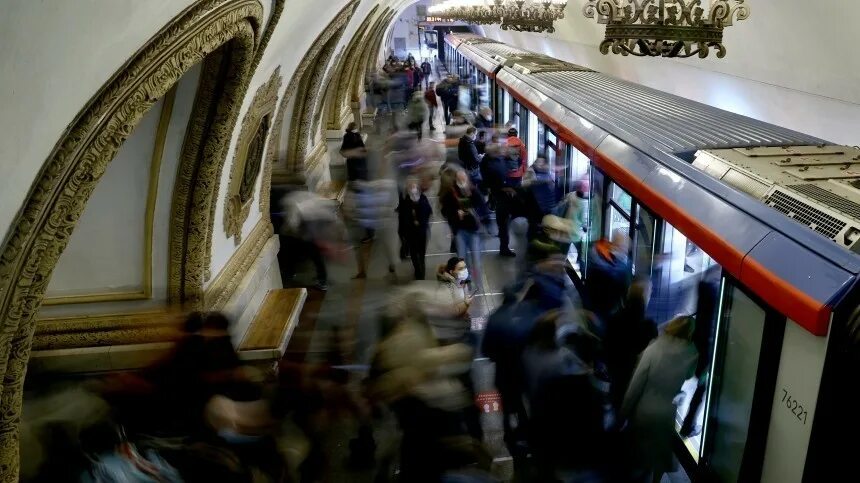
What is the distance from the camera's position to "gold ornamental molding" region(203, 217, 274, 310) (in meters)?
5.11

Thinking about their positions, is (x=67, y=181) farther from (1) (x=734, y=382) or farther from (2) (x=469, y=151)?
(2) (x=469, y=151)

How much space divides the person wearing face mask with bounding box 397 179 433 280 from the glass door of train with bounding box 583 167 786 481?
2339 mm

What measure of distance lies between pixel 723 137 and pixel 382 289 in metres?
3.91

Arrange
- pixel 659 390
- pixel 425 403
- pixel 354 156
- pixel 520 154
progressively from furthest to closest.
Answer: pixel 354 156 < pixel 520 154 < pixel 659 390 < pixel 425 403

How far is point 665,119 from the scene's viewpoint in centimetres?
517

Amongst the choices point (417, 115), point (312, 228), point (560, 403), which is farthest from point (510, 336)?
point (417, 115)

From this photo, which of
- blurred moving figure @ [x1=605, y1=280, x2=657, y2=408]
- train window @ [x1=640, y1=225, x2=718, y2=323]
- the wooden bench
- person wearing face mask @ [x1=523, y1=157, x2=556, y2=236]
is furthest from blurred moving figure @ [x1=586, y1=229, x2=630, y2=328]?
the wooden bench

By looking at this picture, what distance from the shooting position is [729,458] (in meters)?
3.04

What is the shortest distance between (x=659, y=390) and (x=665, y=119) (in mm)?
2716

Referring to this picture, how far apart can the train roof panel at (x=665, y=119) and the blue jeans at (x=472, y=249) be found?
1649 mm

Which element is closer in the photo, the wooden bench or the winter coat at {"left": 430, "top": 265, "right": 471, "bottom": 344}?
the winter coat at {"left": 430, "top": 265, "right": 471, "bottom": 344}

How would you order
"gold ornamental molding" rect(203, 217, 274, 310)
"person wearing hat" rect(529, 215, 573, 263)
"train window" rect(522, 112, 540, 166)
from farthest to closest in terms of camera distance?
"train window" rect(522, 112, 540, 166) < "gold ornamental molding" rect(203, 217, 274, 310) < "person wearing hat" rect(529, 215, 573, 263)

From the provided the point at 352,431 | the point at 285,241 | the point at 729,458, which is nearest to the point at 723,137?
the point at 729,458

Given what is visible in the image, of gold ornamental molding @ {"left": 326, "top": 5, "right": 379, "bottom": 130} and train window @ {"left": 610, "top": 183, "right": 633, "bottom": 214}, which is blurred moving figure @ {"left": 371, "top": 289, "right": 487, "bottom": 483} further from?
gold ornamental molding @ {"left": 326, "top": 5, "right": 379, "bottom": 130}
